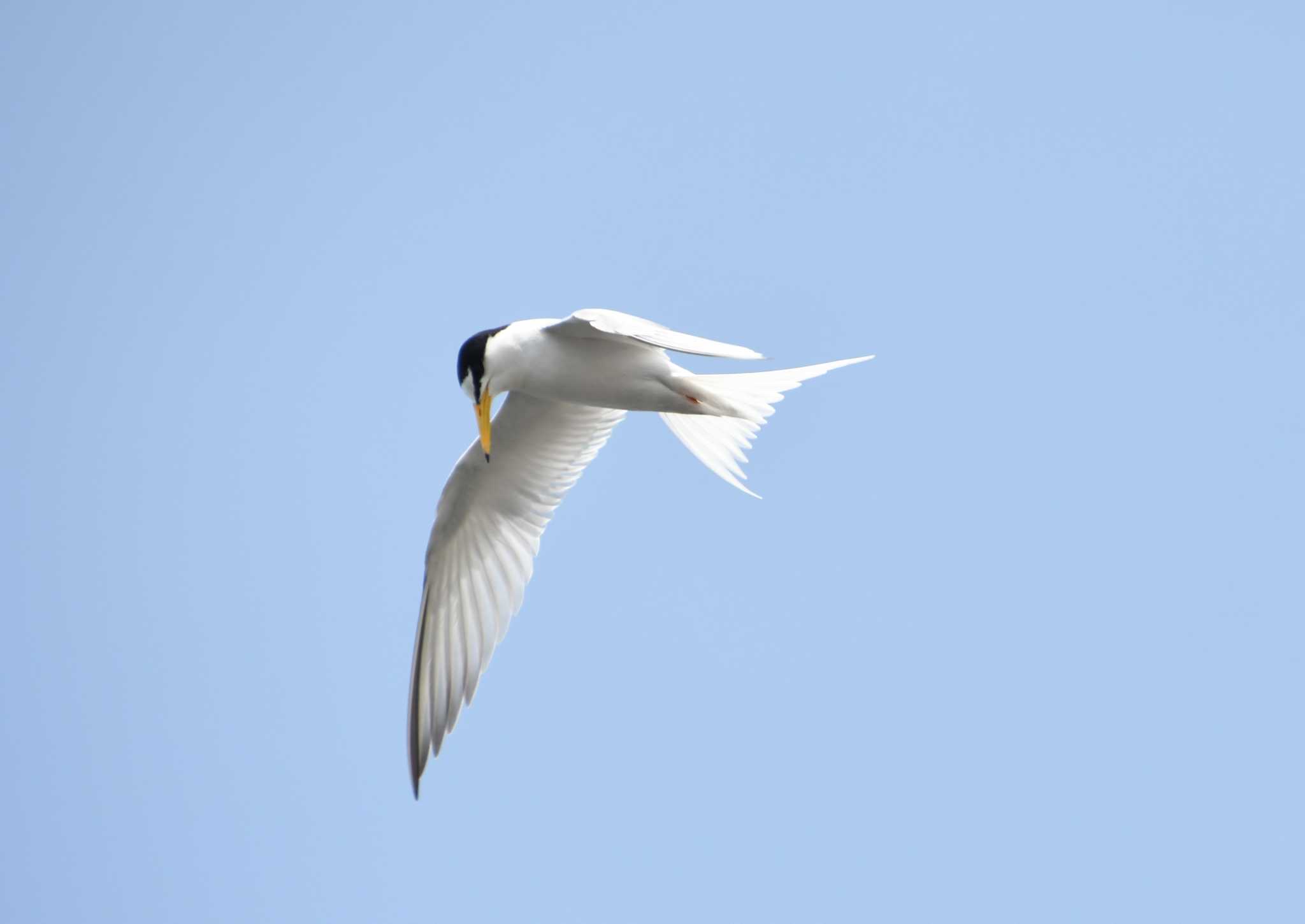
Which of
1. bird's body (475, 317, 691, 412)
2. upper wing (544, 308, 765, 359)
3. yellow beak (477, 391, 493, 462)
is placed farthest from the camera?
yellow beak (477, 391, 493, 462)

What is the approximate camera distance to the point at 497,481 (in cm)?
908

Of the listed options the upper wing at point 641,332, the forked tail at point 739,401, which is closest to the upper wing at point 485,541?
the forked tail at point 739,401

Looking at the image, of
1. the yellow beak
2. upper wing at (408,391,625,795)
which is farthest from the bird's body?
upper wing at (408,391,625,795)

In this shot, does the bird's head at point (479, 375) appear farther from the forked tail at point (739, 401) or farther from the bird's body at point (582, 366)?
the forked tail at point (739, 401)

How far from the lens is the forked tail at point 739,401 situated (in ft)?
24.9

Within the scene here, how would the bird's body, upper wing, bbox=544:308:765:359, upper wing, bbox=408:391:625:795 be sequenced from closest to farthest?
upper wing, bbox=544:308:765:359 < the bird's body < upper wing, bbox=408:391:625:795

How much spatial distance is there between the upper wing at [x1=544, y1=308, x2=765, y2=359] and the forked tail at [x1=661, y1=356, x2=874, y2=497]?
0.61m

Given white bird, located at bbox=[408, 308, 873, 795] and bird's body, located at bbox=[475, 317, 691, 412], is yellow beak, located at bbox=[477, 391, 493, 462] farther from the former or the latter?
bird's body, located at bbox=[475, 317, 691, 412]

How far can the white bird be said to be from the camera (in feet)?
24.7

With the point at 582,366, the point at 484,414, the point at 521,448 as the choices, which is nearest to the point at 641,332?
the point at 582,366

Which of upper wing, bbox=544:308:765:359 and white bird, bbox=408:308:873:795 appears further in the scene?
white bird, bbox=408:308:873:795

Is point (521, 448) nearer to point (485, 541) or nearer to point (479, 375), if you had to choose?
point (485, 541)

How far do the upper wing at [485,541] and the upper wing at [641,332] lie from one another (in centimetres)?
163

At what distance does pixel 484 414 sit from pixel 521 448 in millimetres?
1190
